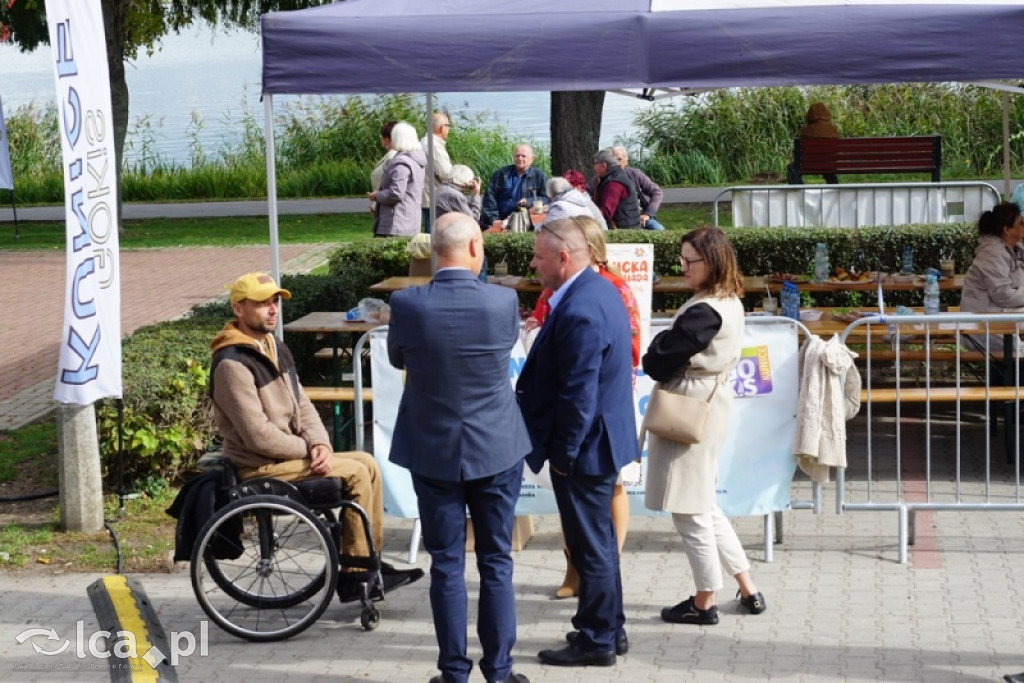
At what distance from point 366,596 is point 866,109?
72.4ft

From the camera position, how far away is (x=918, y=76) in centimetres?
743

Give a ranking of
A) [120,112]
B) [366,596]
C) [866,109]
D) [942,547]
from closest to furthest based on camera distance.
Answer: [366,596], [942,547], [120,112], [866,109]

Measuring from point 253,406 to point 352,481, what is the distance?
0.55 m

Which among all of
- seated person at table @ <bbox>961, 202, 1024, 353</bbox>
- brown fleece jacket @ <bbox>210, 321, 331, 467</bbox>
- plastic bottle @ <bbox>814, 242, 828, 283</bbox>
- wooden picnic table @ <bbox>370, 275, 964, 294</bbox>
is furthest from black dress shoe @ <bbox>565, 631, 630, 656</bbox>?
plastic bottle @ <bbox>814, 242, 828, 283</bbox>

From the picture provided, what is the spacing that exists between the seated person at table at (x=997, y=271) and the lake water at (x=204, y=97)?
56.2 ft

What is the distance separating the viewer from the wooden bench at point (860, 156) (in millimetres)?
18734

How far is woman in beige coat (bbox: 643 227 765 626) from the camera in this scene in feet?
19.4

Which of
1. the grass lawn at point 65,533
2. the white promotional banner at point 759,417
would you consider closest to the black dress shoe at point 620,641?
the white promotional banner at point 759,417

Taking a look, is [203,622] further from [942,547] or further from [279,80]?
[942,547]

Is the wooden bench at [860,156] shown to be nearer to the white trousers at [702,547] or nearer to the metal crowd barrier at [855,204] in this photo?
the metal crowd barrier at [855,204]

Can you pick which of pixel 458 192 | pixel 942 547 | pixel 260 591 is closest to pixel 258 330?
pixel 260 591

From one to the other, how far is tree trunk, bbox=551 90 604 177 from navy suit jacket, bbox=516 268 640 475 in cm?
1254

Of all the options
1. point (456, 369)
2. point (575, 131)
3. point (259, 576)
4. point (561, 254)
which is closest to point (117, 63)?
point (575, 131)

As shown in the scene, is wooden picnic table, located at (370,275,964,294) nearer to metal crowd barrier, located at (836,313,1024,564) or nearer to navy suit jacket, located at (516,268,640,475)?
metal crowd barrier, located at (836,313,1024,564)
